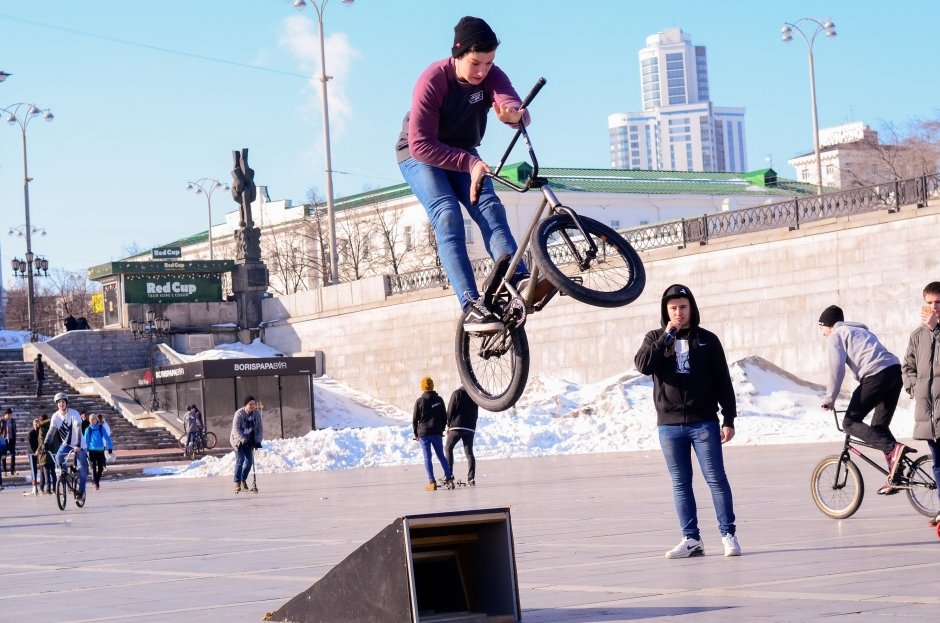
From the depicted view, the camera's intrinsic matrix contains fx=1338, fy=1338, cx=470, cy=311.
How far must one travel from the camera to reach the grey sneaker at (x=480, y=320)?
7305 mm

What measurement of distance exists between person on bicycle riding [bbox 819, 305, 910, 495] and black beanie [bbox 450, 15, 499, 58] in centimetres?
659

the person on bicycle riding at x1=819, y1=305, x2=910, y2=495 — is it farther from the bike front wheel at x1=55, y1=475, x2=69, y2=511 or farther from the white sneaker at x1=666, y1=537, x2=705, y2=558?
the bike front wheel at x1=55, y1=475, x2=69, y2=511

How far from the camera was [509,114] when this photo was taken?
7.12 meters

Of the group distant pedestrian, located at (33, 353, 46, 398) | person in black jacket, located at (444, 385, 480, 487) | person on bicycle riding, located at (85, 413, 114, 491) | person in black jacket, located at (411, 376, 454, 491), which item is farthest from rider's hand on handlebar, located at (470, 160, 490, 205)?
distant pedestrian, located at (33, 353, 46, 398)

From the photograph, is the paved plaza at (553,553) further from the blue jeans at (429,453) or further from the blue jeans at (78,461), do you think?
the blue jeans at (78,461)

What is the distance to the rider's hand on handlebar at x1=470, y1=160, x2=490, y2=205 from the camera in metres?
7.16

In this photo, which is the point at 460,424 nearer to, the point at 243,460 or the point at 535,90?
the point at 243,460

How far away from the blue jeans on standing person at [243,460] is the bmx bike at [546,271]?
64.3 ft

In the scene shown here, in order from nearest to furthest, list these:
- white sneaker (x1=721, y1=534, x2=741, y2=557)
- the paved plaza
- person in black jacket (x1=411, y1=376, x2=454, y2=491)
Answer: the paved plaza < white sneaker (x1=721, y1=534, x2=741, y2=557) < person in black jacket (x1=411, y1=376, x2=454, y2=491)

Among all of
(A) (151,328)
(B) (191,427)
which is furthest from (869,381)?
(A) (151,328)

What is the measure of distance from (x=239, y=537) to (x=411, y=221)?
7122cm

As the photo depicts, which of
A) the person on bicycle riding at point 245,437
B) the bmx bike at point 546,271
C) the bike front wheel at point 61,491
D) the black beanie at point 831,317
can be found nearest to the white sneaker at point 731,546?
the black beanie at point 831,317

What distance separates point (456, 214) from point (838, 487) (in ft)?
24.2

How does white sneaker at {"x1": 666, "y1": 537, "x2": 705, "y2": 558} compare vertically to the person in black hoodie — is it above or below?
below
